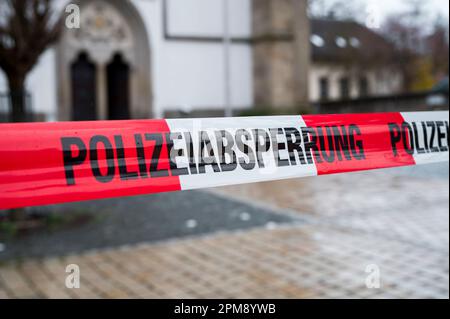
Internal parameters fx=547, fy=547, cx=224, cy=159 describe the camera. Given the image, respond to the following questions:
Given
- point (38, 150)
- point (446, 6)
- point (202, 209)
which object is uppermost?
point (446, 6)

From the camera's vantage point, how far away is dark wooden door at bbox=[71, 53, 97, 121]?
1714 centimetres

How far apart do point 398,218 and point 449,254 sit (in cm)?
177

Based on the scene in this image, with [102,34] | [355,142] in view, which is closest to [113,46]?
[102,34]

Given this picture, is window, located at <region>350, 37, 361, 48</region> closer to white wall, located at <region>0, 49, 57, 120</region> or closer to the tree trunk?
white wall, located at <region>0, 49, 57, 120</region>

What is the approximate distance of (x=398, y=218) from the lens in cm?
708

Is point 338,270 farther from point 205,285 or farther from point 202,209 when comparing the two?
point 202,209

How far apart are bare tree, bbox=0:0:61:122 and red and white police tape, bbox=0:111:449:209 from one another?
5647mm

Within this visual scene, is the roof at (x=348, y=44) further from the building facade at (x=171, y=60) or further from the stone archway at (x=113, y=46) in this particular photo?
the stone archway at (x=113, y=46)

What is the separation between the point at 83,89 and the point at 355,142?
1524 cm

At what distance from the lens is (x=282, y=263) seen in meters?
5.25

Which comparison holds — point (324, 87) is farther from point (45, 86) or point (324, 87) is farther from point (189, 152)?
point (189, 152)

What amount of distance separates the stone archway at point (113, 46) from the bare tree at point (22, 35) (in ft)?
29.4
